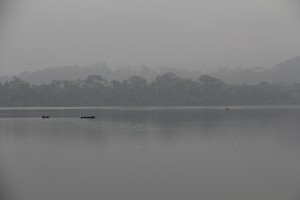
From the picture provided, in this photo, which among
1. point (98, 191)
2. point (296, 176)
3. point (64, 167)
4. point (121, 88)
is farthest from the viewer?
point (121, 88)

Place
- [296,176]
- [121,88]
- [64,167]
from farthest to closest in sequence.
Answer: [121,88], [64,167], [296,176]

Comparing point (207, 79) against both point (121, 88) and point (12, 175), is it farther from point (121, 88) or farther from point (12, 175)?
point (12, 175)

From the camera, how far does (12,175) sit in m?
27.3

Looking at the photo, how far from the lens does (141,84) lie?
19712 centimetres

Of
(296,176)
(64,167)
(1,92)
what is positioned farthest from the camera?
(1,92)

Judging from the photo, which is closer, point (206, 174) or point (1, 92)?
point (206, 174)

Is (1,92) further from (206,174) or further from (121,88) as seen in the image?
(206,174)

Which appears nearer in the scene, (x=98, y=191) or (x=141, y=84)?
(x=98, y=191)

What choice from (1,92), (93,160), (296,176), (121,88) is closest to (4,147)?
(93,160)

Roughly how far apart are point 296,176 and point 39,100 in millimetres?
165743

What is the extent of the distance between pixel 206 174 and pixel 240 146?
1536 cm

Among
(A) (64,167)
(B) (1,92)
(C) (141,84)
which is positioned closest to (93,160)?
(A) (64,167)

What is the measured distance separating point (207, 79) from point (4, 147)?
528 feet

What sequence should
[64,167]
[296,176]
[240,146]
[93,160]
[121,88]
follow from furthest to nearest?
1. [121,88]
2. [240,146]
3. [93,160]
4. [64,167]
5. [296,176]
